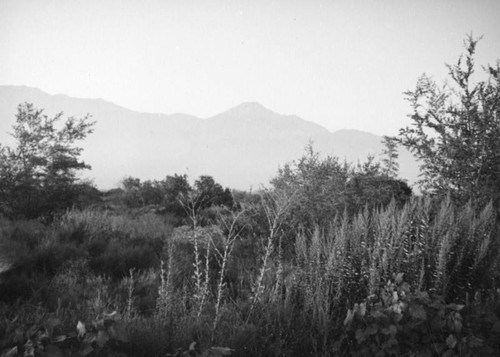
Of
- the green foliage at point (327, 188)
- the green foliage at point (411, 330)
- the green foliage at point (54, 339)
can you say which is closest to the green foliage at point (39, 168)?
the green foliage at point (327, 188)

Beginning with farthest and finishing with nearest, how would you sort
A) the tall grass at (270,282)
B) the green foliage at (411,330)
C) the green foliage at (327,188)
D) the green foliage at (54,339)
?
the green foliage at (327,188) → the tall grass at (270,282) → the green foliage at (411,330) → the green foliage at (54,339)

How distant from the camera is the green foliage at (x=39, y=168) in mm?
7758

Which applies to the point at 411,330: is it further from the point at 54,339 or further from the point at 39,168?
the point at 39,168

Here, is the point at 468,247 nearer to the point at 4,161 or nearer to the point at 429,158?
the point at 429,158

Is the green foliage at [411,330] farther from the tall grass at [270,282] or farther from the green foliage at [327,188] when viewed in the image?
the green foliage at [327,188]

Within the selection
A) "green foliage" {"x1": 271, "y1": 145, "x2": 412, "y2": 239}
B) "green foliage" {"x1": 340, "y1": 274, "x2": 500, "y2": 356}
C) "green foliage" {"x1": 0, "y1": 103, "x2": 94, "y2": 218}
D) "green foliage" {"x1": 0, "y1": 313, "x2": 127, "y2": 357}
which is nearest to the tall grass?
"green foliage" {"x1": 340, "y1": 274, "x2": 500, "y2": 356}

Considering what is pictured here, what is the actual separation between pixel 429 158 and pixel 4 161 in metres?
11.6

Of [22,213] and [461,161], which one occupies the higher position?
[461,161]

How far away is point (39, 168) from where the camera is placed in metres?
9.32

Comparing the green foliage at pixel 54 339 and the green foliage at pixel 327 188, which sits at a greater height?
the green foliage at pixel 327 188

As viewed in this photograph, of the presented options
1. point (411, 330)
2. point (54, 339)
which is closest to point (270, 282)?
point (411, 330)

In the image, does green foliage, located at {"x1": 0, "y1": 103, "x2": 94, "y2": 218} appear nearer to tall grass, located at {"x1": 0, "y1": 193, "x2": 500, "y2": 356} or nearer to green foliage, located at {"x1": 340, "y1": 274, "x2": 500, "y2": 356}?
tall grass, located at {"x1": 0, "y1": 193, "x2": 500, "y2": 356}

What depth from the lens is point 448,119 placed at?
6645 mm

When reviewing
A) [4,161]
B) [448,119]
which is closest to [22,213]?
[4,161]
